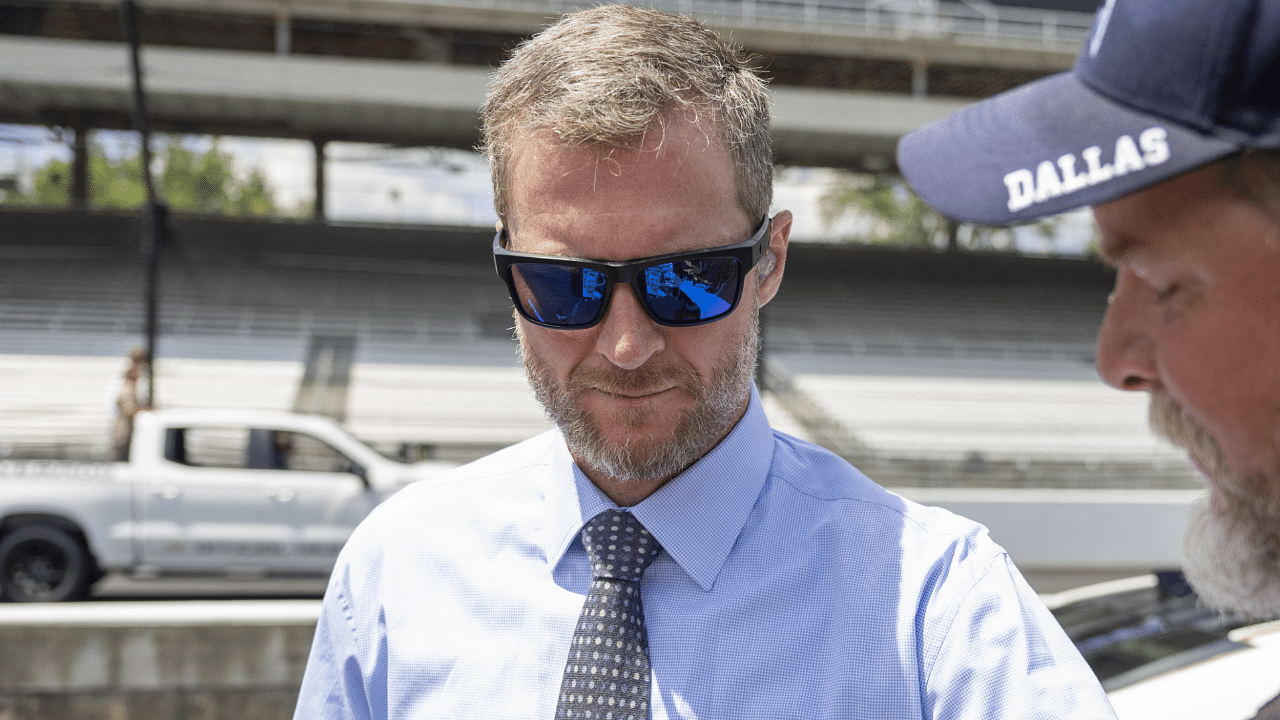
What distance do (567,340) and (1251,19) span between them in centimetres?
97

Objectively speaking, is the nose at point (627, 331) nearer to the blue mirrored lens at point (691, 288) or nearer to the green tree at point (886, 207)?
the blue mirrored lens at point (691, 288)

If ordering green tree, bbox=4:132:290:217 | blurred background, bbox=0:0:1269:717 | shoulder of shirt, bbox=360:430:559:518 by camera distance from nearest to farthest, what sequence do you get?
shoulder of shirt, bbox=360:430:559:518, blurred background, bbox=0:0:1269:717, green tree, bbox=4:132:290:217

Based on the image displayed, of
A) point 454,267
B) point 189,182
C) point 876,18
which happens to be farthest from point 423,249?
point 876,18

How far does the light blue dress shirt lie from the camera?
4.56 feet

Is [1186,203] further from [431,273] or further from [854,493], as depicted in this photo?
[431,273]

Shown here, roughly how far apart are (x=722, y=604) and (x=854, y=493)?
294 millimetres

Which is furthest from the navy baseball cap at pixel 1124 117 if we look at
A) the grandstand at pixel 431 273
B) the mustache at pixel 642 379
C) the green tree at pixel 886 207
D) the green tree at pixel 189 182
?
the green tree at pixel 886 207

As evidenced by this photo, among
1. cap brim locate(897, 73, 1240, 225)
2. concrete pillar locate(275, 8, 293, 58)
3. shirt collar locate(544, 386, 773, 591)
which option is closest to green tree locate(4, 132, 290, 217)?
concrete pillar locate(275, 8, 293, 58)

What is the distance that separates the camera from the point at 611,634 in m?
1.48

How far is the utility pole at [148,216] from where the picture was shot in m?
7.79

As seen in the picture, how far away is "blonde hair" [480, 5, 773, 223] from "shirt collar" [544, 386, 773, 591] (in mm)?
384

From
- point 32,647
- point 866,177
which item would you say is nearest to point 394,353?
point 32,647

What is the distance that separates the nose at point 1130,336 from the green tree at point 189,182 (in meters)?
23.0

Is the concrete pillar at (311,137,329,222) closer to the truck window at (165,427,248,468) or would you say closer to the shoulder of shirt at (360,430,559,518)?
the truck window at (165,427,248,468)
